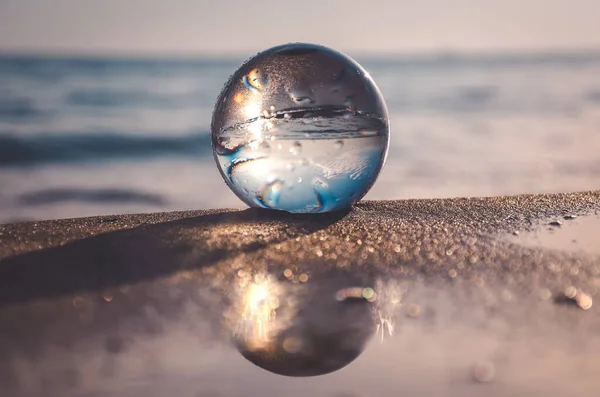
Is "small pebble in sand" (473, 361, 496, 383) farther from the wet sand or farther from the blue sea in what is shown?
the blue sea

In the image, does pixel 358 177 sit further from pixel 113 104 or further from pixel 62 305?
pixel 113 104

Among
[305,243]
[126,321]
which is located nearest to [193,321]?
[126,321]

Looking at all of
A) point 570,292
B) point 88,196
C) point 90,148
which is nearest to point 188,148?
point 90,148

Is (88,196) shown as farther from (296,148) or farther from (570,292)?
(570,292)

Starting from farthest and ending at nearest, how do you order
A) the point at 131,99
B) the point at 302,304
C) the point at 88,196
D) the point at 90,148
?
1. the point at 131,99
2. the point at 90,148
3. the point at 88,196
4. the point at 302,304

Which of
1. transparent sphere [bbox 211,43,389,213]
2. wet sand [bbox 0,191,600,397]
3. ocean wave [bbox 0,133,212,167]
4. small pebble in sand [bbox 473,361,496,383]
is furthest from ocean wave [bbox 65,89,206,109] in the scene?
small pebble in sand [bbox 473,361,496,383]

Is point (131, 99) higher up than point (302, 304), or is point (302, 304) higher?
point (302, 304)
